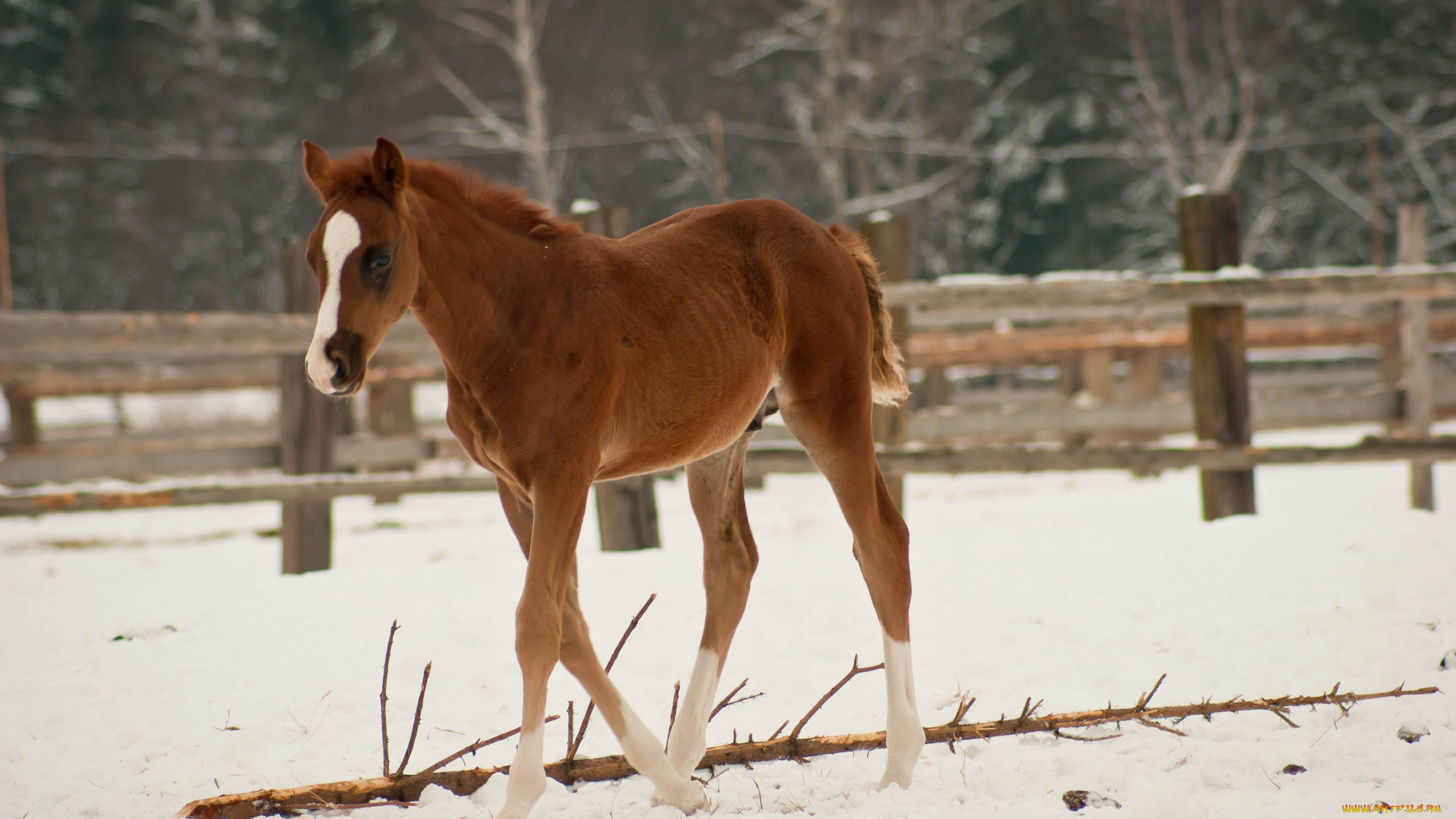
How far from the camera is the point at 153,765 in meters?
2.90

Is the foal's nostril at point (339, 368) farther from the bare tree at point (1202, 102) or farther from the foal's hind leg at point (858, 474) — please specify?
the bare tree at point (1202, 102)

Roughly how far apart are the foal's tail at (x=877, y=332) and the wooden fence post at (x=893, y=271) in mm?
2233

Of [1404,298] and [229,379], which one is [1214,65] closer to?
[1404,298]

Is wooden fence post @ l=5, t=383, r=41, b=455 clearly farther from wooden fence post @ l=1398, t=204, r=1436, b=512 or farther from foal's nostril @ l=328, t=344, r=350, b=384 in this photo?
wooden fence post @ l=1398, t=204, r=1436, b=512

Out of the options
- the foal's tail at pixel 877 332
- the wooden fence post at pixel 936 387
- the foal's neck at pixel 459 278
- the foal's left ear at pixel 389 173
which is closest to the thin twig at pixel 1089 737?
the foal's tail at pixel 877 332

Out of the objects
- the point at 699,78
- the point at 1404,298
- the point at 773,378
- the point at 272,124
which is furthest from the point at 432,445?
the point at 272,124

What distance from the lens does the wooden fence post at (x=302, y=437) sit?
17.6 ft

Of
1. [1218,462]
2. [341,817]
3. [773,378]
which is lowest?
[341,817]

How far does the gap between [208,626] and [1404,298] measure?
261 inches

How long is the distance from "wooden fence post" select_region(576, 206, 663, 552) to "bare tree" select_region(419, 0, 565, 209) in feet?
37.6

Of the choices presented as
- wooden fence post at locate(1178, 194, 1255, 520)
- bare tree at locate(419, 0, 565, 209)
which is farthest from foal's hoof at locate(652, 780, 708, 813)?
bare tree at locate(419, 0, 565, 209)

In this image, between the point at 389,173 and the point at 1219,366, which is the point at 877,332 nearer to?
the point at 389,173

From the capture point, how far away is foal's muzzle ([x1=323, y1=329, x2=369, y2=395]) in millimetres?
2010

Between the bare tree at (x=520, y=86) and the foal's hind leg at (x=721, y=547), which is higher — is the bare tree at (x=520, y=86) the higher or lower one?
the higher one
